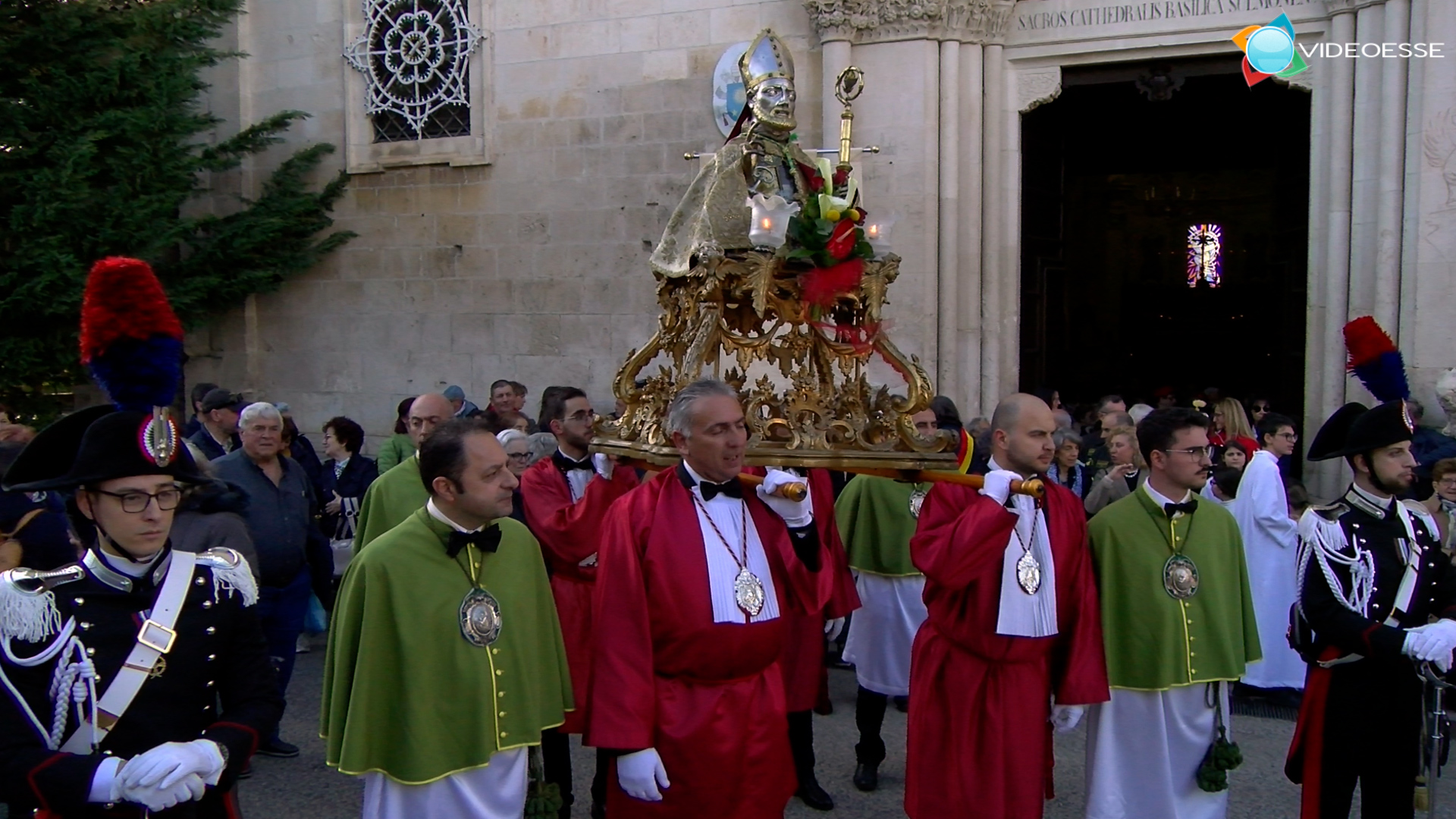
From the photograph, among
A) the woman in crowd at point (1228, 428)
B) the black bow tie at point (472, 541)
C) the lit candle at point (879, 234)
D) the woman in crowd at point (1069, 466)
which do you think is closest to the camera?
the black bow tie at point (472, 541)

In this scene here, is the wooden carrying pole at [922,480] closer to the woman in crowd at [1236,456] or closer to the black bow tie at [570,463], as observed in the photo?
the black bow tie at [570,463]

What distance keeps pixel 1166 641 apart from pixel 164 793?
3349 millimetres

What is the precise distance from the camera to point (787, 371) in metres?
4.62

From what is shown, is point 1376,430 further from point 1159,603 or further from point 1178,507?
point 1159,603

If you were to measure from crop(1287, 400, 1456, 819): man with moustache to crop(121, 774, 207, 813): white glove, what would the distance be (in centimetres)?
362

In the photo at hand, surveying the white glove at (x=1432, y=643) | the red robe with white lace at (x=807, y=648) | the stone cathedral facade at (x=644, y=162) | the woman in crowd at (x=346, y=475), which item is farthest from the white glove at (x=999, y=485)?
the stone cathedral facade at (x=644, y=162)

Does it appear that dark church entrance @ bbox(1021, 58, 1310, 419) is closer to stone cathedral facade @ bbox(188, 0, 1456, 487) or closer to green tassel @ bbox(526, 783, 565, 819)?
stone cathedral facade @ bbox(188, 0, 1456, 487)

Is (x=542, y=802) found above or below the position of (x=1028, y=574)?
below

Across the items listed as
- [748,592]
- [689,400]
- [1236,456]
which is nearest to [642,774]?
[748,592]

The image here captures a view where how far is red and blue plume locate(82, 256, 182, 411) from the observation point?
3.04 metres

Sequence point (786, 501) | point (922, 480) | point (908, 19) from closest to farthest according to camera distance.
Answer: point (786, 501) < point (922, 480) < point (908, 19)

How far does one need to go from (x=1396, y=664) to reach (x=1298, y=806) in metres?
1.60

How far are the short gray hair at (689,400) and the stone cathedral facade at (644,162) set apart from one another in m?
6.53

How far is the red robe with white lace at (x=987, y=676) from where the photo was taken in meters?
4.37
